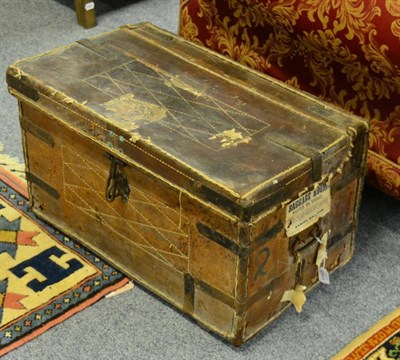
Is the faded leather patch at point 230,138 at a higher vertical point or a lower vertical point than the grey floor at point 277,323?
higher

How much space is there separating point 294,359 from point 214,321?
18 cm

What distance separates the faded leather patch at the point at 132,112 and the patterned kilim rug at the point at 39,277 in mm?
379

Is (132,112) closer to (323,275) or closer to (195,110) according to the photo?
(195,110)

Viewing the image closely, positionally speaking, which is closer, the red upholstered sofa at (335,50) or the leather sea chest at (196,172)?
the leather sea chest at (196,172)

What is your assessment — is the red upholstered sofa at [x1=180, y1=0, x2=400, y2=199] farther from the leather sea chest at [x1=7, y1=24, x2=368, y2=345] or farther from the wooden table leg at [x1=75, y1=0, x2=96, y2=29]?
the wooden table leg at [x1=75, y1=0, x2=96, y2=29]

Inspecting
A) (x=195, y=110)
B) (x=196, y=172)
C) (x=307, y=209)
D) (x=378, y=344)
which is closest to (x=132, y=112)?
(x=195, y=110)

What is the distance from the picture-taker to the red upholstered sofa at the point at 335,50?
1879 mm

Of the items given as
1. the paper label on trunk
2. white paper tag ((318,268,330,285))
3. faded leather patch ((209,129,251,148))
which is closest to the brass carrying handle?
faded leather patch ((209,129,251,148))

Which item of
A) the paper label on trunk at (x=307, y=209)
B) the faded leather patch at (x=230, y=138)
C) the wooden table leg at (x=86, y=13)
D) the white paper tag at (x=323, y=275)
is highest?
the faded leather patch at (x=230, y=138)

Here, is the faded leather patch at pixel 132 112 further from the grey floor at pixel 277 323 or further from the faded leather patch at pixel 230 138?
the grey floor at pixel 277 323

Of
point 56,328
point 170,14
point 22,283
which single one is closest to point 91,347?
point 56,328

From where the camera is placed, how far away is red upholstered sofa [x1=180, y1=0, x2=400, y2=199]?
6.16ft

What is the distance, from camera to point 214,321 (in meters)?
1.80

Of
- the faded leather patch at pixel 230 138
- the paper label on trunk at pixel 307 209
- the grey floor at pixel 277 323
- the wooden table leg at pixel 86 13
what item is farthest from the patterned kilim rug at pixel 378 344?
the wooden table leg at pixel 86 13
